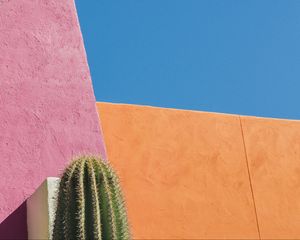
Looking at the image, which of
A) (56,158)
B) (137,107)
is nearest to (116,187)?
(56,158)

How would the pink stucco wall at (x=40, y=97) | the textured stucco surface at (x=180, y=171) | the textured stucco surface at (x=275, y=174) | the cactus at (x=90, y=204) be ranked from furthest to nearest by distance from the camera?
the textured stucco surface at (x=275, y=174) < the textured stucco surface at (x=180, y=171) < the pink stucco wall at (x=40, y=97) < the cactus at (x=90, y=204)

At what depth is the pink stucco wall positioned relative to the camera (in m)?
4.49

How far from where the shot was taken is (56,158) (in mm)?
4645

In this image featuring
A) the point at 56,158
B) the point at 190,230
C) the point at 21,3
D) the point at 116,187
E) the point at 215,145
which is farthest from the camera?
the point at 215,145

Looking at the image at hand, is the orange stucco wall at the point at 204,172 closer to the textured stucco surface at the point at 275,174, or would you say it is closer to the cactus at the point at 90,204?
Answer: the textured stucco surface at the point at 275,174

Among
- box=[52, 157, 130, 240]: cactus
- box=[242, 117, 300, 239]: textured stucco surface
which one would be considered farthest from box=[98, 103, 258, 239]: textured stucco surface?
box=[52, 157, 130, 240]: cactus

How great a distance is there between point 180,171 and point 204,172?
0.30 metres

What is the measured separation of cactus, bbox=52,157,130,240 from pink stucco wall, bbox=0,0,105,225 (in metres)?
0.91

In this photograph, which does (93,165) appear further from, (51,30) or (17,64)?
(51,30)

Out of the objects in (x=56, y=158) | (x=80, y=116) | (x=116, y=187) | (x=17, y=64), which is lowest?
(x=116, y=187)

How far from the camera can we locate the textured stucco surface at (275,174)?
22.1 ft

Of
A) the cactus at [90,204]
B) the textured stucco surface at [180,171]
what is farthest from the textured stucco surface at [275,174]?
the cactus at [90,204]

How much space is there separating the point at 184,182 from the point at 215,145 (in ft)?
2.00

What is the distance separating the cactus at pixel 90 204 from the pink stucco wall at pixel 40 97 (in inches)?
35.8
